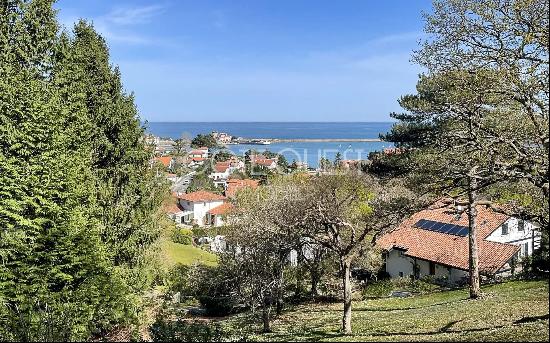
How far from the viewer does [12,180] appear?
1415 cm

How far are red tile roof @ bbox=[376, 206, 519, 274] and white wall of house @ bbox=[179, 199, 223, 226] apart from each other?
40.3m

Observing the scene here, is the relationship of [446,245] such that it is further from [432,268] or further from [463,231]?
[463,231]

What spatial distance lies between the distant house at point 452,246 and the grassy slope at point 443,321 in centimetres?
653

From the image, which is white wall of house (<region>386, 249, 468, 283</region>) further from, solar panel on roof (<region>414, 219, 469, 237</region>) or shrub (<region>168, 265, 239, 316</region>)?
shrub (<region>168, 265, 239, 316</region>)

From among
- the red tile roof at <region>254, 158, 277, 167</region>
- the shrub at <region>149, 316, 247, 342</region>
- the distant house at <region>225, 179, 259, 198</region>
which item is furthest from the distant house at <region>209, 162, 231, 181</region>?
the shrub at <region>149, 316, 247, 342</region>

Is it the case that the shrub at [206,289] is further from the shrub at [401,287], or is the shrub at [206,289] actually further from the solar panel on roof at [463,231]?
the solar panel on roof at [463,231]

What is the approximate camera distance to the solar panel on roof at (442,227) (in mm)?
32528

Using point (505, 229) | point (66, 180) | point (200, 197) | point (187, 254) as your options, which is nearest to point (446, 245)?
point (505, 229)

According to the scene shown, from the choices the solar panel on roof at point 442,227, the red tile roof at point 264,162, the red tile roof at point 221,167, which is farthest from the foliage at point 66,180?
the red tile roof at point 264,162

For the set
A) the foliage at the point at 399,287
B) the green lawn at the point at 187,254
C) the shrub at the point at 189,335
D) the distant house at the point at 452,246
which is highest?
the shrub at the point at 189,335

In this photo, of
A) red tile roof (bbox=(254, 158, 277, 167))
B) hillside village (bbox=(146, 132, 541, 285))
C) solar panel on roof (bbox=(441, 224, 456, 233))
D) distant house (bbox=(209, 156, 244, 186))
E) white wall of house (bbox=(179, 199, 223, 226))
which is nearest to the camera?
hillside village (bbox=(146, 132, 541, 285))

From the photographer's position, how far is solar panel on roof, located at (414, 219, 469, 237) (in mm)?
32528

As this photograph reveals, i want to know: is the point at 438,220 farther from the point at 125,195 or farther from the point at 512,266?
the point at 125,195

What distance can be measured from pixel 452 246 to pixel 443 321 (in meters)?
19.1
